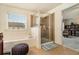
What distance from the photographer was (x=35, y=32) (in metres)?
1.72

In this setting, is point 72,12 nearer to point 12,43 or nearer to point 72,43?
point 72,43

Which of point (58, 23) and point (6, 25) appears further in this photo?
point (58, 23)

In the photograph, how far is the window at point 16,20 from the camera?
1626 millimetres

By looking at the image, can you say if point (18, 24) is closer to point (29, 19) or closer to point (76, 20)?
point (29, 19)

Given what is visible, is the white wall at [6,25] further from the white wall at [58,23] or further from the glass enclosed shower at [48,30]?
the white wall at [58,23]

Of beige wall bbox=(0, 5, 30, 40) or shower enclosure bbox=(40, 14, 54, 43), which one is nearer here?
beige wall bbox=(0, 5, 30, 40)

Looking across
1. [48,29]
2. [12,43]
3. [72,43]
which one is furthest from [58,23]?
[12,43]

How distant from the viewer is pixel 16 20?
1.67 meters

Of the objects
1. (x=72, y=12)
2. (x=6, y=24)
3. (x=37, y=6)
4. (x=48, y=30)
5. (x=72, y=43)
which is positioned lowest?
(x=72, y=43)

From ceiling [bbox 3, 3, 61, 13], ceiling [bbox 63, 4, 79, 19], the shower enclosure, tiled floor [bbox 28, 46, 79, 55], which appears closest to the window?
ceiling [bbox 3, 3, 61, 13]

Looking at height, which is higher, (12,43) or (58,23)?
(58,23)

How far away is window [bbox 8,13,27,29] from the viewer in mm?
1626

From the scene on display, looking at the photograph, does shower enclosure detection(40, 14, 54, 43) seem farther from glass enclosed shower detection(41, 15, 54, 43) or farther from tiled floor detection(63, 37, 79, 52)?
tiled floor detection(63, 37, 79, 52)
